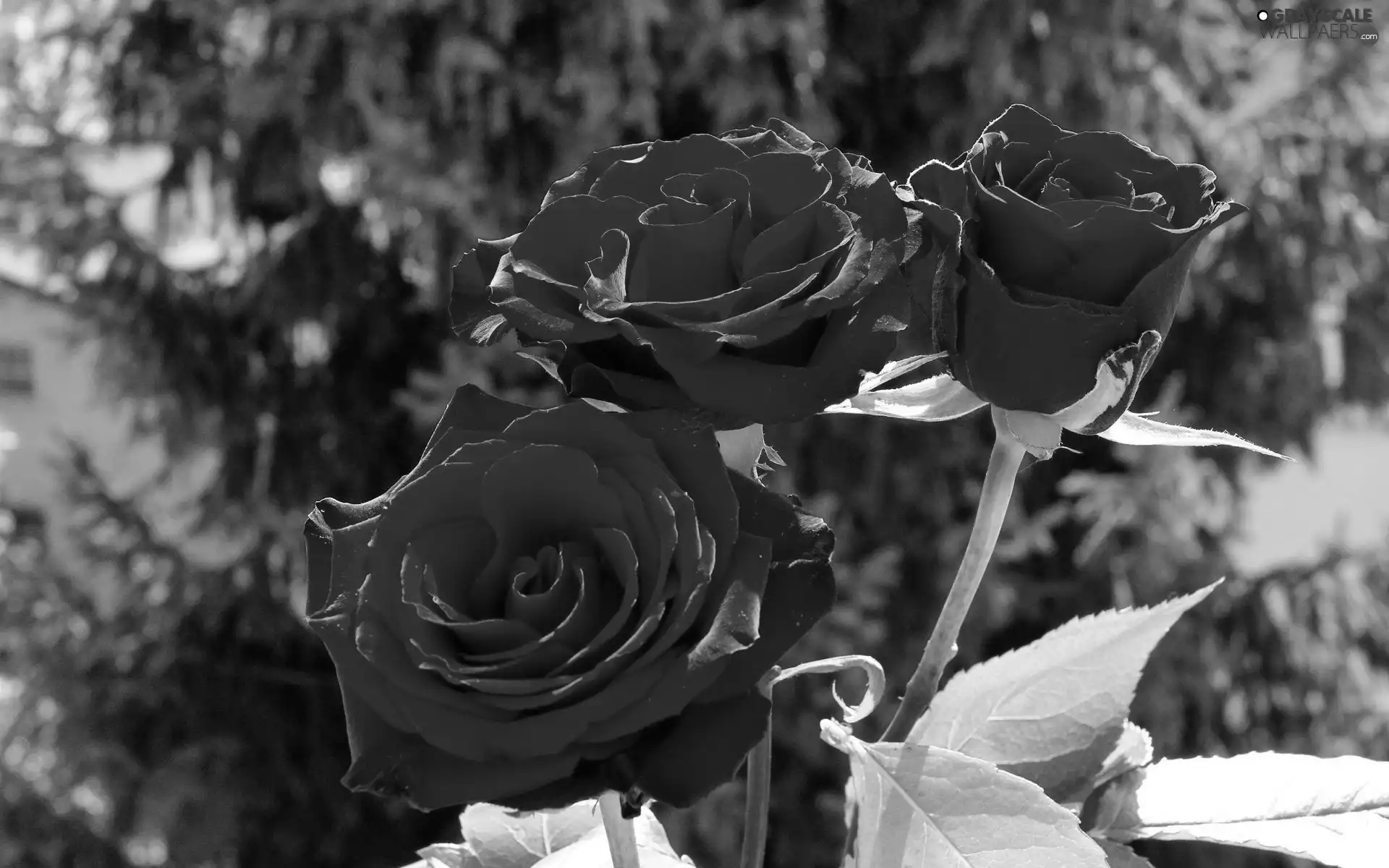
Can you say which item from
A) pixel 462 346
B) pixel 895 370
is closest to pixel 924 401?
pixel 895 370

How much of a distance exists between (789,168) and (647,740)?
0.48ft

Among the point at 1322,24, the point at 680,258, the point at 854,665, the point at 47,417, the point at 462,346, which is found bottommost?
the point at 47,417

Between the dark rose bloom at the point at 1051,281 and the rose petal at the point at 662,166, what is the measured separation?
0.18 ft

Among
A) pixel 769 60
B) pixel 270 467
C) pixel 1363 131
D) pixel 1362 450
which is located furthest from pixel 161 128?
pixel 1362 450

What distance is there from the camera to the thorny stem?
33 cm

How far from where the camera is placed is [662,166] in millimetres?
311

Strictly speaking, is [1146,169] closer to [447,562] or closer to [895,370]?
[895,370]

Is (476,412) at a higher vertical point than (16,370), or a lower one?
higher

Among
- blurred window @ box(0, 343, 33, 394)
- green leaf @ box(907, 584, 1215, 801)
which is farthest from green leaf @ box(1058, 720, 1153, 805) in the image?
blurred window @ box(0, 343, 33, 394)

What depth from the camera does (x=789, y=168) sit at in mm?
296

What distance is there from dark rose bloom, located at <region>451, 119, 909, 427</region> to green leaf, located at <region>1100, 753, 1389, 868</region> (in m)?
0.18

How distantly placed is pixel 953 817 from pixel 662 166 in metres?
0.19

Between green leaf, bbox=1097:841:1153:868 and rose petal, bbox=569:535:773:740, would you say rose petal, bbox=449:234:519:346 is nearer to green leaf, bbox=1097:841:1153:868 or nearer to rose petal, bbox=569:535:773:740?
rose petal, bbox=569:535:773:740

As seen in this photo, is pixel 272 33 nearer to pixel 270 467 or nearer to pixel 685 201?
pixel 270 467
